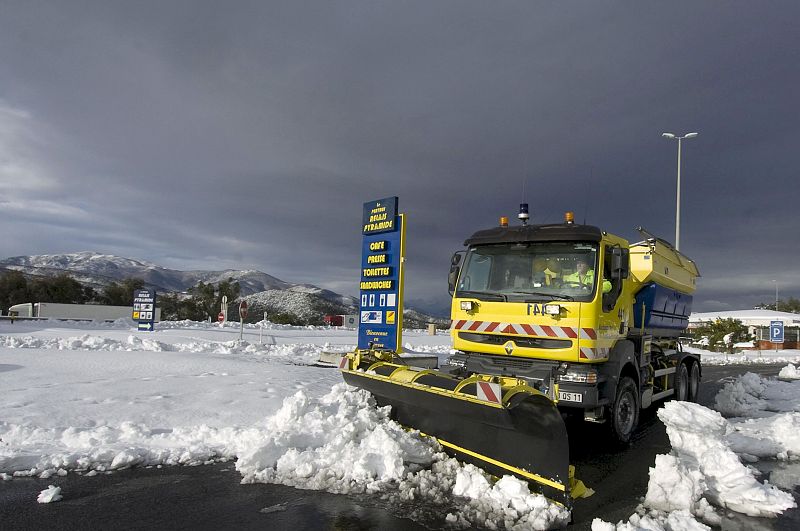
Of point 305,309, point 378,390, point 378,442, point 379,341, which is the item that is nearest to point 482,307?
point 378,390

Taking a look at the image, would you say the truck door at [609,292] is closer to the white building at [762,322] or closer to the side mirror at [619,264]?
the side mirror at [619,264]

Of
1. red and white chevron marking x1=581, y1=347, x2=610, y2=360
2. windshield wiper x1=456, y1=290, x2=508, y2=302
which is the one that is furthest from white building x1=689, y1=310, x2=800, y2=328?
windshield wiper x1=456, y1=290, x2=508, y2=302

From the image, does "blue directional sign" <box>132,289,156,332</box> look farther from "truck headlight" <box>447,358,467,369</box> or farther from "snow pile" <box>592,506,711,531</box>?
"snow pile" <box>592,506,711,531</box>

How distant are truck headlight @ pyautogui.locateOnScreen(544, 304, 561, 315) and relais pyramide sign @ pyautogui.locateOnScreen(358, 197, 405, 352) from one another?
6.15 meters

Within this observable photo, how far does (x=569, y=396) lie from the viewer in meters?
6.22

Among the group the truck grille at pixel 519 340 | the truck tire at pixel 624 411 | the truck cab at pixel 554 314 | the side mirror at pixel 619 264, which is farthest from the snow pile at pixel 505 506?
the side mirror at pixel 619 264

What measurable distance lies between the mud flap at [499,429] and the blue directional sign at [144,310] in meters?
18.8

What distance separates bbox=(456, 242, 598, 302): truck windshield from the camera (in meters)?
6.77

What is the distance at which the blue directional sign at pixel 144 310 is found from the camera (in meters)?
21.7

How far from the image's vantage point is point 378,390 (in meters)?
6.50

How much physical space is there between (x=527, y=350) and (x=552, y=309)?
0.63 metres

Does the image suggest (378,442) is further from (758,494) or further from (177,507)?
(758,494)

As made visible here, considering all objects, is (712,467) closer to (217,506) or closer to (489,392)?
(489,392)

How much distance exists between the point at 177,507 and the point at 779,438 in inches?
311
